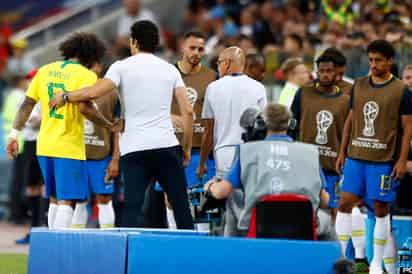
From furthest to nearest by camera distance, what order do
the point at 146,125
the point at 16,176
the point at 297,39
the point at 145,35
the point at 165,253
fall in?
the point at 16,176
the point at 297,39
the point at 145,35
the point at 146,125
the point at 165,253

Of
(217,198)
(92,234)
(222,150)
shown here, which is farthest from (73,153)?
(217,198)

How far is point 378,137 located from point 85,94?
120 inches

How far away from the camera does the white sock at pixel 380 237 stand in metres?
12.7

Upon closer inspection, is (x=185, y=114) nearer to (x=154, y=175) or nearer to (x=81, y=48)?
(x=154, y=175)

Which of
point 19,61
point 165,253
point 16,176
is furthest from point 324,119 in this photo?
point 19,61

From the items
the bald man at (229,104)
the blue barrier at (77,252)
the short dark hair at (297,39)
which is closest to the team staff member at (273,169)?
the blue barrier at (77,252)

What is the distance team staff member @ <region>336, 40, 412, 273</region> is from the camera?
12.5m

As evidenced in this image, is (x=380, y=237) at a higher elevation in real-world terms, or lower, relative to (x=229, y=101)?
lower

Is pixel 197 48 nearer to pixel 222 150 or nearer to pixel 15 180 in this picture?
pixel 222 150

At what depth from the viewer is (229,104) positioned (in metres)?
12.3

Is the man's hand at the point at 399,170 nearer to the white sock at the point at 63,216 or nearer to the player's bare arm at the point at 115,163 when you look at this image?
the player's bare arm at the point at 115,163

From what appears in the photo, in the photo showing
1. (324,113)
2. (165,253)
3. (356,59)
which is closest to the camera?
(165,253)

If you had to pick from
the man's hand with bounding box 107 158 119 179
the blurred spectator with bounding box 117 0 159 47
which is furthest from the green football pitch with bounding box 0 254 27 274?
the blurred spectator with bounding box 117 0 159 47

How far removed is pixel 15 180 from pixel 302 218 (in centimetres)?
1175
